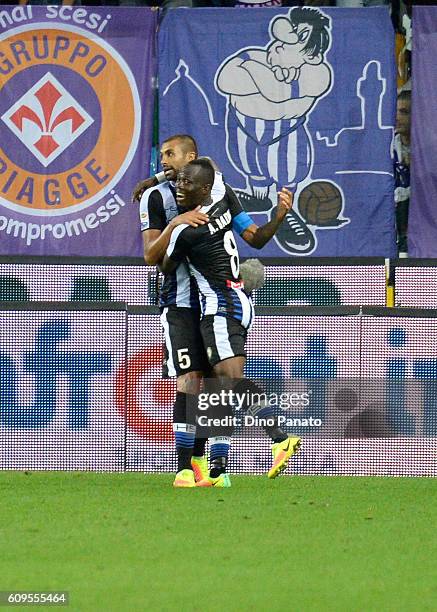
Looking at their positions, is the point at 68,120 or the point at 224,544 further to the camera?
the point at 68,120

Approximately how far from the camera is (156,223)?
30.2 ft

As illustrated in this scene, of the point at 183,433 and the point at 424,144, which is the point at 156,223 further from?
the point at 424,144

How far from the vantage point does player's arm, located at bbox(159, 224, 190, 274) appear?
29.5 feet

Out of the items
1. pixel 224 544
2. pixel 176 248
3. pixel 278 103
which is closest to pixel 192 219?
pixel 176 248

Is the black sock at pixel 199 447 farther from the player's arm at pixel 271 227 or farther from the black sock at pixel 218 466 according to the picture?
the player's arm at pixel 271 227

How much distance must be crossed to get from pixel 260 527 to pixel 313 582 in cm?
155

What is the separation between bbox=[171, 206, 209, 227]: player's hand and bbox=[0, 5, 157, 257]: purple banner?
5.24 metres

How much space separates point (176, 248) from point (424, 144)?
18.4 ft

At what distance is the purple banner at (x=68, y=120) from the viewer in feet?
46.6

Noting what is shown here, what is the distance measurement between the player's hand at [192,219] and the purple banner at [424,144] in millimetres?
5343

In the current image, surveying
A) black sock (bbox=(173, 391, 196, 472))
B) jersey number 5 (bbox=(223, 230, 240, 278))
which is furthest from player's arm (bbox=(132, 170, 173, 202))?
black sock (bbox=(173, 391, 196, 472))

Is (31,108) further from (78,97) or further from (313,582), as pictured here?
(313,582)

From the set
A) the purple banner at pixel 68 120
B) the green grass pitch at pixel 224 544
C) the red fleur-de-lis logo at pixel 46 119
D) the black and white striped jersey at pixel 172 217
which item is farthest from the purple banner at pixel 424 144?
the black and white striped jersey at pixel 172 217

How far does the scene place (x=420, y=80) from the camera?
1410 cm
